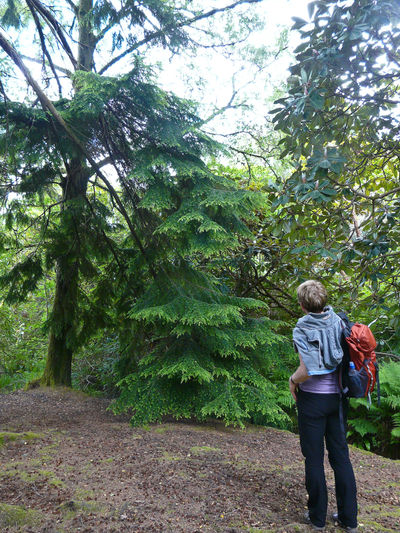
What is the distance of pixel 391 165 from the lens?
4367 millimetres

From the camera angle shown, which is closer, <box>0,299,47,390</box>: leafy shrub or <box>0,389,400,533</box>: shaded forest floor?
<box>0,389,400,533</box>: shaded forest floor

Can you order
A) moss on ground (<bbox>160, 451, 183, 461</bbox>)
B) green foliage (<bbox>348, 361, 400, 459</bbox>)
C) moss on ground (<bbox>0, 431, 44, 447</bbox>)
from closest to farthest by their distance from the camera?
moss on ground (<bbox>160, 451, 183, 461</bbox>) < moss on ground (<bbox>0, 431, 44, 447</bbox>) < green foliage (<bbox>348, 361, 400, 459</bbox>)

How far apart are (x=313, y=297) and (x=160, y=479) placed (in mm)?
1777

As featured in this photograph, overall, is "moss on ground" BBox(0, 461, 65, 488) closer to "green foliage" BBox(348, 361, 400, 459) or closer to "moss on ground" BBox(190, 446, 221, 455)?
"moss on ground" BBox(190, 446, 221, 455)

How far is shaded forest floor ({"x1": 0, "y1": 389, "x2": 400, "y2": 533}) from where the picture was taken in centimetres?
244

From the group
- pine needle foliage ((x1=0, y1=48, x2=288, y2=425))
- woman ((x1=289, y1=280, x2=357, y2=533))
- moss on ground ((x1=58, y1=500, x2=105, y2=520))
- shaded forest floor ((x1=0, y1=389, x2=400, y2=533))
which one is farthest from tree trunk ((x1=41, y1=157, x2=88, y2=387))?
woman ((x1=289, y1=280, x2=357, y2=533))

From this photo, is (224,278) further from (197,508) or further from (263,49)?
(263,49)

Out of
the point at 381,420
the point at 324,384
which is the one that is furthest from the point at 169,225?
the point at 381,420

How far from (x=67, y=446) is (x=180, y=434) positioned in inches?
43.0

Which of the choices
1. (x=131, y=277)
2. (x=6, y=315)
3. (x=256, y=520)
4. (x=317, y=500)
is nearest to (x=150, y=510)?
(x=256, y=520)

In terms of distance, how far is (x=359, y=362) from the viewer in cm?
239

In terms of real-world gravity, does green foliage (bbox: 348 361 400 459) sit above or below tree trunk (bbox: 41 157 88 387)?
below

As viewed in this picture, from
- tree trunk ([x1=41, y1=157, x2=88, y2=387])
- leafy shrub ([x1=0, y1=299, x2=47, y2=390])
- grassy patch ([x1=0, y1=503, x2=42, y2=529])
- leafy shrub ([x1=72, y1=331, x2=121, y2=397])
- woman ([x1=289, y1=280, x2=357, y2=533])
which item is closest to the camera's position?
grassy patch ([x1=0, y1=503, x2=42, y2=529])

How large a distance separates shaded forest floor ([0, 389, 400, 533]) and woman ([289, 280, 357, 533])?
0.18 m
